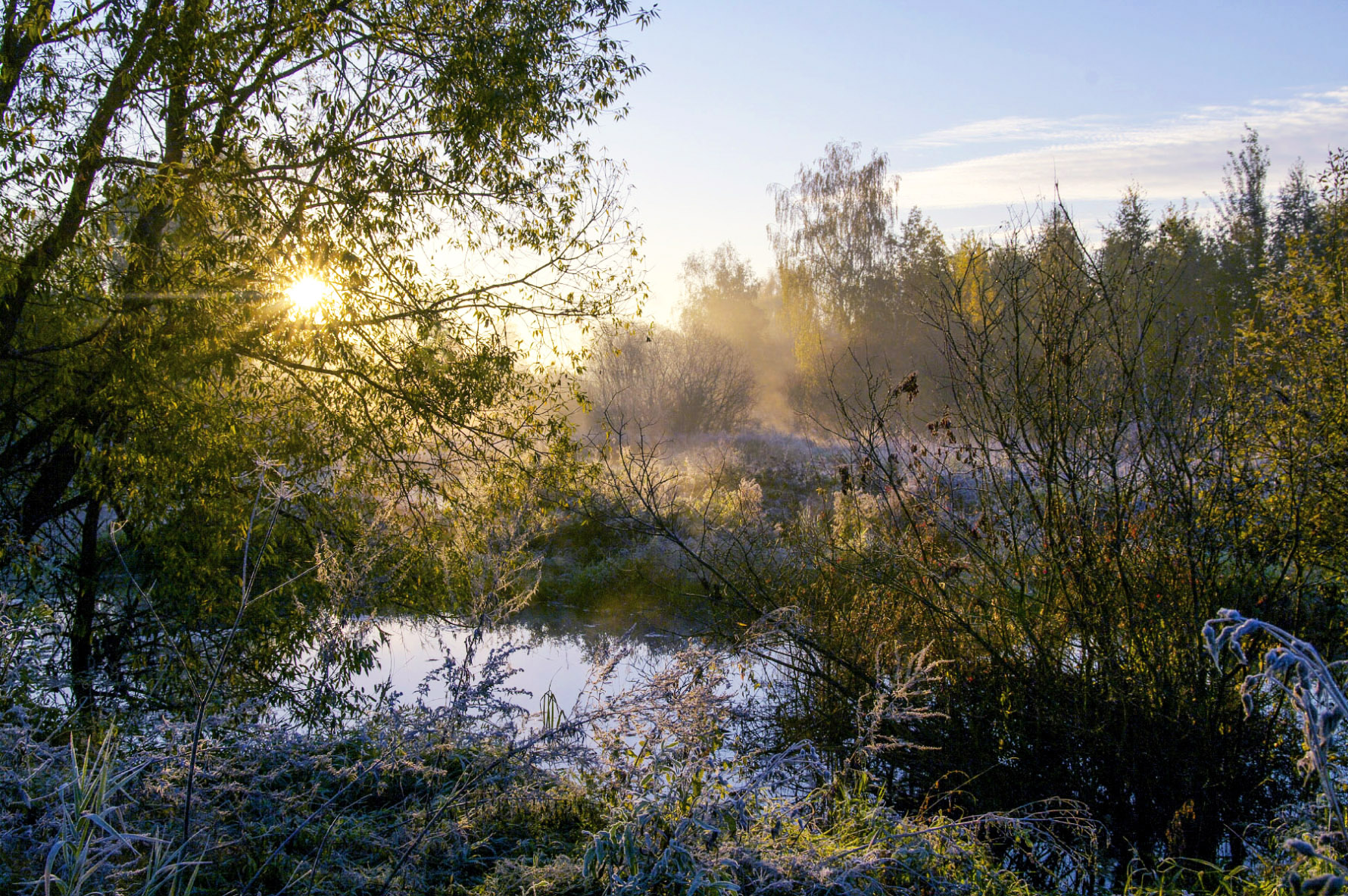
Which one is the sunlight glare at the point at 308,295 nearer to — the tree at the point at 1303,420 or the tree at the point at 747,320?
the tree at the point at 1303,420

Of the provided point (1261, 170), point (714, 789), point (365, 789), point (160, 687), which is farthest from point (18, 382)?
point (1261, 170)

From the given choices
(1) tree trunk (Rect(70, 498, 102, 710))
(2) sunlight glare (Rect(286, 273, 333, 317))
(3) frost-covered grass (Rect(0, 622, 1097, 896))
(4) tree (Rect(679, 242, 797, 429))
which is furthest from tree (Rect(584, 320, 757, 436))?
(3) frost-covered grass (Rect(0, 622, 1097, 896))

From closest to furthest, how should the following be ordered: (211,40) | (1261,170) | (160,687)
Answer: (211,40) < (160,687) < (1261,170)

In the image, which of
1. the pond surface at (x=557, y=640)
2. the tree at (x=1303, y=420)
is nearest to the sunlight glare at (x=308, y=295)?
the pond surface at (x=557, y=640)

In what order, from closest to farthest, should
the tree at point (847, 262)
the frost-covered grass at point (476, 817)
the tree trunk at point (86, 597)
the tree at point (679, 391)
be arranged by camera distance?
1. the frost-covered grass at point (476, 817)
2. the tree trunk at point (86, 597)
3. the tree at point (679, 391)
4. the tree at point (847, 262)

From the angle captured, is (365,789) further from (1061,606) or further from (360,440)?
(1061,606)

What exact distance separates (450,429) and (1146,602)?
5.13m

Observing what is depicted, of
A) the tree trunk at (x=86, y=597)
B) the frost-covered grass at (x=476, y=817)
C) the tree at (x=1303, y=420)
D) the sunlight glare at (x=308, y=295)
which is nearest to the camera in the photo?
the frost-covered grass at (x=476, y=817)

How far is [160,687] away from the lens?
630 cm

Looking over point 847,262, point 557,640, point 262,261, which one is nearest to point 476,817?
point 262,261

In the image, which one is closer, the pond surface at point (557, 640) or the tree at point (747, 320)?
the pond surface at point (557, 640)

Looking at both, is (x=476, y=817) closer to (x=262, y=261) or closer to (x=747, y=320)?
(x=262, y=261)

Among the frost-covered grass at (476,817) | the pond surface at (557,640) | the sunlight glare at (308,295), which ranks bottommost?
the pond surface at (557,640)

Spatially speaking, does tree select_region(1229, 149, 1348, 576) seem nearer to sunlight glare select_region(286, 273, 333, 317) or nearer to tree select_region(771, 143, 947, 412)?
sunlight glare select_region(286, 273, 333, 317)
